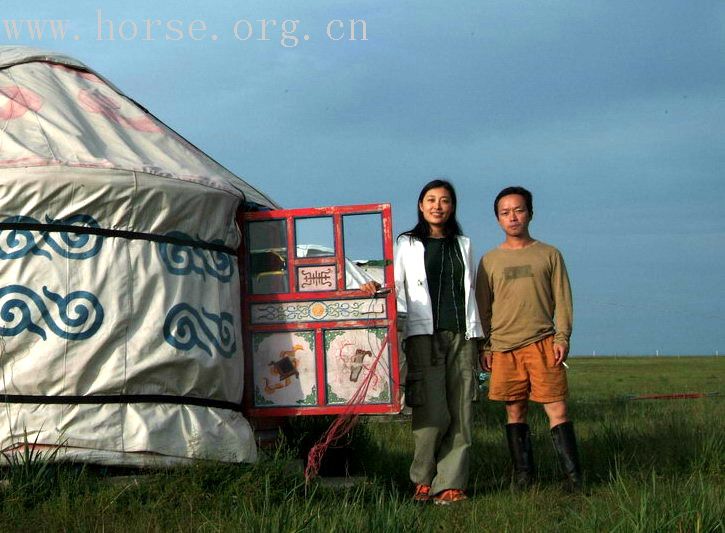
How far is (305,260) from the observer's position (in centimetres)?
500

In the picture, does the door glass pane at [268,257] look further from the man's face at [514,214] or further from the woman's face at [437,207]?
the man's face at [514,214]

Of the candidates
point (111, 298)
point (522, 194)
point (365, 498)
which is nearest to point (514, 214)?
point (522, 194)

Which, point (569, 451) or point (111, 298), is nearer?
point (111, 298)

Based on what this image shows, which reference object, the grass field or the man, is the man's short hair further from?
the grass field

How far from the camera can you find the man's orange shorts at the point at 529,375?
15.9 feet

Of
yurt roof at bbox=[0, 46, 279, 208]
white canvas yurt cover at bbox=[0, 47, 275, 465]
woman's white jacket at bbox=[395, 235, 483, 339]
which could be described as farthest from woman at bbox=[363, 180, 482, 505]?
yurt roof at bbox=[0, 46, 279, 208]

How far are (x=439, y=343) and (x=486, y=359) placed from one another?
359 mm

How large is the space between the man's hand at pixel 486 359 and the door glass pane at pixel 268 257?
3.25 ft

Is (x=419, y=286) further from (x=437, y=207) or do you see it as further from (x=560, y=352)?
(x=560, y=352)

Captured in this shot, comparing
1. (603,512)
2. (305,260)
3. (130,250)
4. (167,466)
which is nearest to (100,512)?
(167,466)

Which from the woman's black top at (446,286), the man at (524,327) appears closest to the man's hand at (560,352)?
the man at (524,327)

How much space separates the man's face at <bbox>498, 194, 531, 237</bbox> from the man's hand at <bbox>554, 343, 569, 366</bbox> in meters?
0.58

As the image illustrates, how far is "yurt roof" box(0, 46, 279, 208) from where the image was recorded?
468 cm

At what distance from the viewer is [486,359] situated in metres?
5.00
